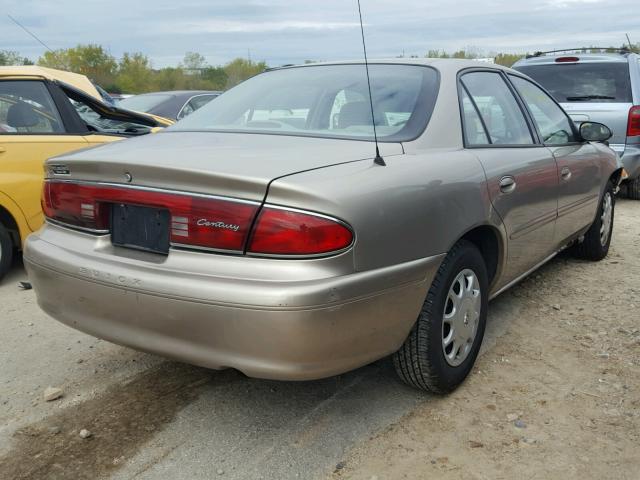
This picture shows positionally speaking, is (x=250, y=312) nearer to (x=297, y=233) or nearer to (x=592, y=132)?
(x=297, y=233)

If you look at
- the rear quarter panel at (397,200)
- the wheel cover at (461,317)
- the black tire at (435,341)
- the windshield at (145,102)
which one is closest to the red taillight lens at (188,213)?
the rear quarter panel at (397,200)

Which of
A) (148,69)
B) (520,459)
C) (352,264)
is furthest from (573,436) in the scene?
(148,69)

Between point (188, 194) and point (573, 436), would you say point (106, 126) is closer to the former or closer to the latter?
point (188, 194)

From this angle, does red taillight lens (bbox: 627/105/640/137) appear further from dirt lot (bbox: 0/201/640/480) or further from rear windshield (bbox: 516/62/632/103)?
dirt lot (bbox: 0/201/640/480)

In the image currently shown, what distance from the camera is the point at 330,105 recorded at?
3.32 metres

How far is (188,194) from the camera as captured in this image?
2.41 m

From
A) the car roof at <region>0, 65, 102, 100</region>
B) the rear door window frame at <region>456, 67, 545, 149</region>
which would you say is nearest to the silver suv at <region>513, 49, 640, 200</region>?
the rear door window frame at <region>456, 67, 545, 149</region>

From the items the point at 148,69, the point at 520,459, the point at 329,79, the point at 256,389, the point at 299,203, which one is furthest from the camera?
the point at 148,69

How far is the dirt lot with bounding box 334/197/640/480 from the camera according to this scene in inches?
99.6

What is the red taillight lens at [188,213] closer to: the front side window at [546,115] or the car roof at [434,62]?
the car roof at [434,62]

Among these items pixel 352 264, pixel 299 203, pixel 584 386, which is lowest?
pixel 584 386

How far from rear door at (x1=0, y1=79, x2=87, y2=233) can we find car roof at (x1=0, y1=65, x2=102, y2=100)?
7cm

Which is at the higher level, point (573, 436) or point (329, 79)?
point (329, 79)

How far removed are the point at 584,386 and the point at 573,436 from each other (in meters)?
0.50
